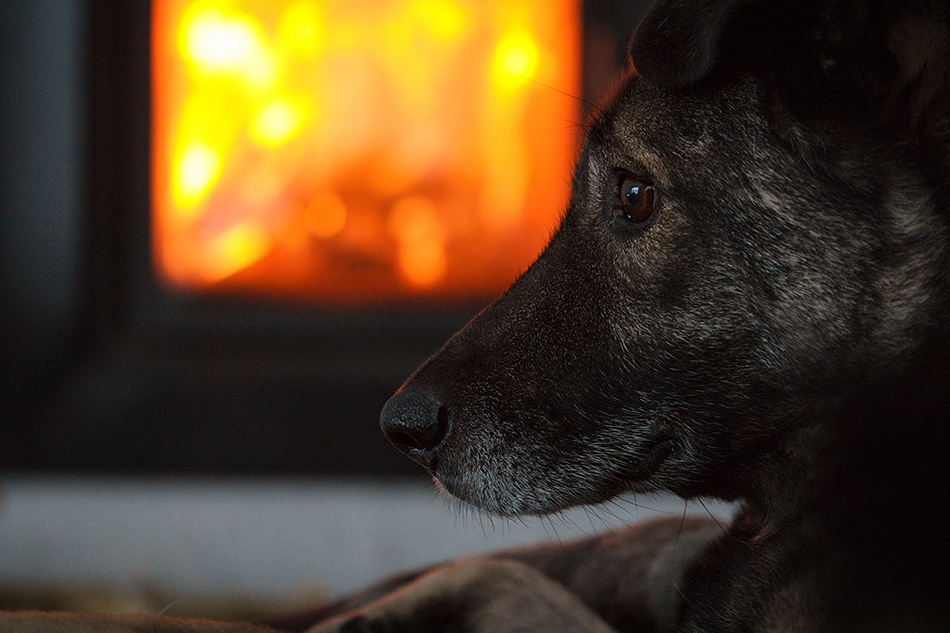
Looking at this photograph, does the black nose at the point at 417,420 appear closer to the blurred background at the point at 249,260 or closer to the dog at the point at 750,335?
the dog at the point at 750,335

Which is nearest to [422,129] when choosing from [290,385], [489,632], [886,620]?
[290,385]


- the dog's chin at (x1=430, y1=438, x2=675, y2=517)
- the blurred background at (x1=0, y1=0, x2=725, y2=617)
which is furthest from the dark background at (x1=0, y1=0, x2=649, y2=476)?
the dog's chin at (x1=430, y1=438, x2=675, y2=517)

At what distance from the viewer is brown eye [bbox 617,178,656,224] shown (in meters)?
1.14

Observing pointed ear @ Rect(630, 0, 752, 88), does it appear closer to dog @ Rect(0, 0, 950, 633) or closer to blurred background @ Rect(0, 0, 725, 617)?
dog @ Rect(0, 0, 950, 633)

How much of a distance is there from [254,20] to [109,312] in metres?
0.91

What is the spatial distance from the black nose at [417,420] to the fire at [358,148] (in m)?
1.51

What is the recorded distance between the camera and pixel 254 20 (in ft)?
8.87

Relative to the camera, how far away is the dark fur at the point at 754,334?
101cm

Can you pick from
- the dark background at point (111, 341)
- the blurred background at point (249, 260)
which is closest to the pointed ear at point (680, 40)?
the blurred background at point (249, 260)

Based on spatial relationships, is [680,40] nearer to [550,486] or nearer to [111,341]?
[550,486]

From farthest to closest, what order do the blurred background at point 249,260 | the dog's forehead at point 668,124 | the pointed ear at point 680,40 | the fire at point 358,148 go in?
the fire at point 358,148 < the blurred background at point 249,260 < the dog's forehead at point 668,124 < the pointed ear at point 680,40

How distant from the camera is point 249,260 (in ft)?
9.00

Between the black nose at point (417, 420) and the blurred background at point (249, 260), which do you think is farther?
the blurred background at point (249, 260)

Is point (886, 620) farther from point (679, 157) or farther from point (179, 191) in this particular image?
point (179, 191)
